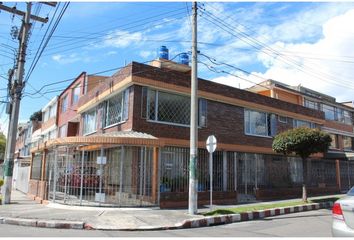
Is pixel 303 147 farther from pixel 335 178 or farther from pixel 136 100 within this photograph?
pixel 335 178

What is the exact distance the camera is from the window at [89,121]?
21962mm

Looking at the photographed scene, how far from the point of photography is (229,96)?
816 inches

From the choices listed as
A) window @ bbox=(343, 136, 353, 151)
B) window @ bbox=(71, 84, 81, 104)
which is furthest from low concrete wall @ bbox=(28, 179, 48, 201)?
window @ bbox=(343, 136, 353, 151)

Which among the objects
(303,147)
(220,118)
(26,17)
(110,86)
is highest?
(26,17)

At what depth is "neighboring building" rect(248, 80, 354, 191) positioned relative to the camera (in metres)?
28.3

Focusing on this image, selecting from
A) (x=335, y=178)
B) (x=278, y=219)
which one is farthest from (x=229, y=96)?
(x=335, y=178)

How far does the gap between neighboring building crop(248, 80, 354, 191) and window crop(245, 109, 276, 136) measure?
226 inches

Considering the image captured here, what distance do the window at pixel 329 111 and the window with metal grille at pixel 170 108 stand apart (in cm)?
1905

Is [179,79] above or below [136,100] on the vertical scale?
above

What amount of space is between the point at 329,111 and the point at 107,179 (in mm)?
26624

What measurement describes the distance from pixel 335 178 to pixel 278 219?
15389 millimetres

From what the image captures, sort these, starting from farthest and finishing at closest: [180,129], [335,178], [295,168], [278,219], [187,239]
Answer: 1. [335,178]
2. [295,168]
3. [180,129]
4. [278,219]
5. [187,239]

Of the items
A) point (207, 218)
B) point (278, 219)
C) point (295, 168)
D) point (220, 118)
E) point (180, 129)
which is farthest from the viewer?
point (295, 168)

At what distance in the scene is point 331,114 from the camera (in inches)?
1357
